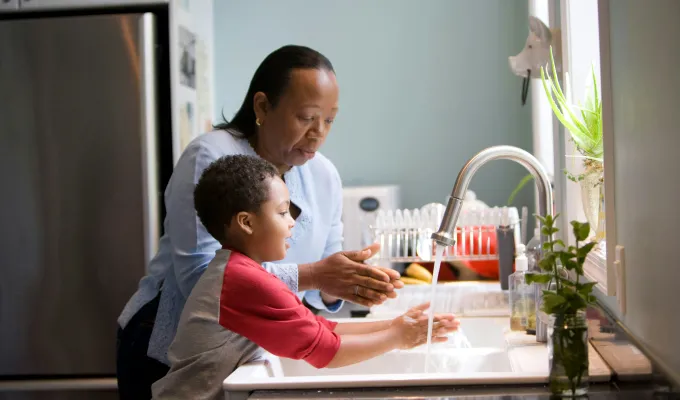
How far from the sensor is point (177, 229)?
1.61 metres

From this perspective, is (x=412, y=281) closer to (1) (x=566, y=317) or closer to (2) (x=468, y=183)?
(2) (x=468, y=183)

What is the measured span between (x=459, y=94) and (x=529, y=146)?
359 millimetres

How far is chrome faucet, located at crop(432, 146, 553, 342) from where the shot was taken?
125 cm

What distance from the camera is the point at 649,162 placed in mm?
1011

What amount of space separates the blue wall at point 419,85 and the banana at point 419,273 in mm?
878

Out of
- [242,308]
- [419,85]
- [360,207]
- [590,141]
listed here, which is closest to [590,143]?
[590,141]

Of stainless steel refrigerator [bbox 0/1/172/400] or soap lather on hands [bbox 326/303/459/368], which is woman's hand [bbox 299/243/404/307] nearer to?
→ soap lather on hands [bbox 326/303/459/368]

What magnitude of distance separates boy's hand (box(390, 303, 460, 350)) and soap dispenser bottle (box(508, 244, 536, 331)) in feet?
0.58

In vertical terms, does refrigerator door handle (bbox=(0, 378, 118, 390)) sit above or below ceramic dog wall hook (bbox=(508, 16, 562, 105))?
below

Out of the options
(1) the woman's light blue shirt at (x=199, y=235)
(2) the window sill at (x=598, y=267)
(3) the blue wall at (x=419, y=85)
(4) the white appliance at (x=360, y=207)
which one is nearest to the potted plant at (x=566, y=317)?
(2) the window sill at (x=598, y=267)

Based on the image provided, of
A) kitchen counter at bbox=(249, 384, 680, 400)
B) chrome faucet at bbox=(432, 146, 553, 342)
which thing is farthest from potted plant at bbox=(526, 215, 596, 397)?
chrome faucet at bbox=(432, 146, 553, 342)

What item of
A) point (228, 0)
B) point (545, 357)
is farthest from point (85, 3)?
point (545, 357)

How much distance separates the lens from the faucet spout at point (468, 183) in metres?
1.25

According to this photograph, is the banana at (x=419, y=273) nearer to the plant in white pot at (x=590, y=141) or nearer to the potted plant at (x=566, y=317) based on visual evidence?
the plant in white pot at (x=590, y=141)
